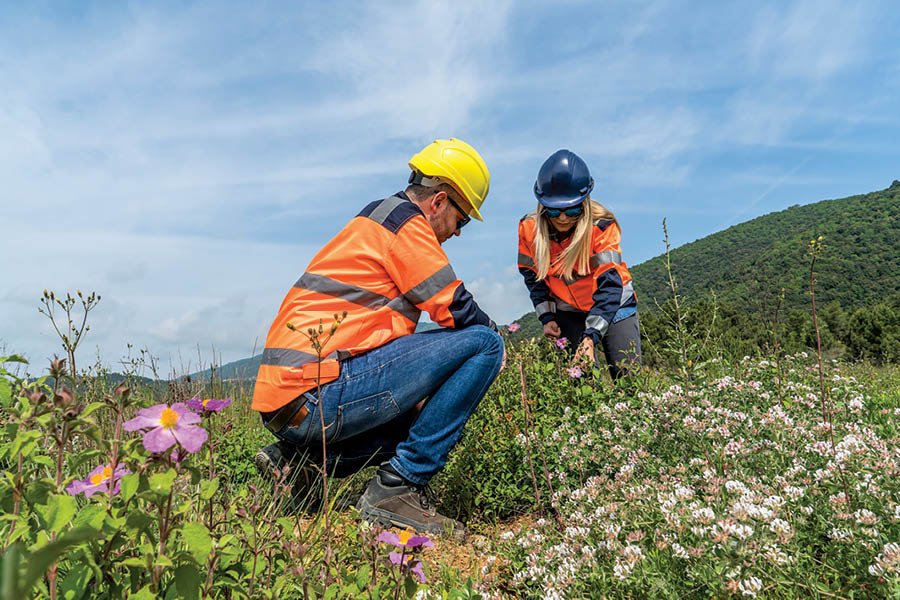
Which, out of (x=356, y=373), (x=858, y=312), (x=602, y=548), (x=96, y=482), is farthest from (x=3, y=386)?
(x=858, y=312)

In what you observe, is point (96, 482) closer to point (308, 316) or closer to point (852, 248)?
point (308, 316)

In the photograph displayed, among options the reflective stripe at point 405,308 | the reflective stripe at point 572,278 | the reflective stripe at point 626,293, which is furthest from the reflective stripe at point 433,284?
the reflective stripe at point 626,293

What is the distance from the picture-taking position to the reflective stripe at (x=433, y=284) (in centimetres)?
325

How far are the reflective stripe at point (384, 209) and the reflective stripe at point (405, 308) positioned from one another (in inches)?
19.4

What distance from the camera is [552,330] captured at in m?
5.74

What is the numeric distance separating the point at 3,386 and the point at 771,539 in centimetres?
223

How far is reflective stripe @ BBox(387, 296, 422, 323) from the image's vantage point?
3.40m

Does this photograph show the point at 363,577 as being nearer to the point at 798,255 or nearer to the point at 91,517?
the point at 91,517

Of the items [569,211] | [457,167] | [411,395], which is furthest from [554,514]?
[569,211]

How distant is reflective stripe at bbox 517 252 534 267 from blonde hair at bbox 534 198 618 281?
26 centimetres

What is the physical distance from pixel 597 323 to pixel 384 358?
2.54 metres

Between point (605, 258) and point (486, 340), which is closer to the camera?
point (486, 340)

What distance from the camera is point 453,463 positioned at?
151 inches

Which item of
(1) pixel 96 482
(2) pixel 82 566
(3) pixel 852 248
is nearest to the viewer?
(2) pixel 82 566
